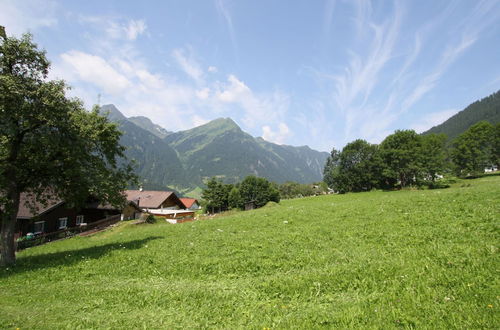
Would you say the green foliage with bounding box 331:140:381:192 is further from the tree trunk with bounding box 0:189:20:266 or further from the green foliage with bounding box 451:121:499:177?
the tree trunk with bounding box 0:189:20:266

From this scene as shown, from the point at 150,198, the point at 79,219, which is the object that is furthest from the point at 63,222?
the point at 150,198

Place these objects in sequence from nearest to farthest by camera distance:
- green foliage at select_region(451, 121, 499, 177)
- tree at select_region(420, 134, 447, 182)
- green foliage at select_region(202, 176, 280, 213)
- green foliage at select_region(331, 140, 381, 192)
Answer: tree at select_region(420, 134, 447, 182)
green foliage at select_region(451, 121, 499, 177)
green foliage at select_region(331, 140, 381, 192)
green foliage at select_region(202, 176, 280, 213)

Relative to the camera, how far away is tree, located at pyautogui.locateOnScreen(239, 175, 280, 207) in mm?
100812

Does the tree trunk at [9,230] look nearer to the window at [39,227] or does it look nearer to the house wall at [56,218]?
the house wall at [56,218]

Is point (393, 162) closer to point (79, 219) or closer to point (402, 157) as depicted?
point (402, 157)

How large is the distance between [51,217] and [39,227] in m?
2.09

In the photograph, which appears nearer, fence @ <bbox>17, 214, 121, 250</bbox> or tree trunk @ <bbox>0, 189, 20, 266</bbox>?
tree trunk @ <bbox>0, 189, 20, 266</bbox>

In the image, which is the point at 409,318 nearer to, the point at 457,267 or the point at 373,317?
the point at 373,317

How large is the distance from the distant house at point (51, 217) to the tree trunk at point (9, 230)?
16281 millimetres

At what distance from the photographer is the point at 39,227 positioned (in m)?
36.8

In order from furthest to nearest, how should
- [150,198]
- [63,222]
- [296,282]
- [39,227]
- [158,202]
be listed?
[150,198], [158,202], [63,222], [39,227], [296,282]

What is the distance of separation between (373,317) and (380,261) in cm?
328

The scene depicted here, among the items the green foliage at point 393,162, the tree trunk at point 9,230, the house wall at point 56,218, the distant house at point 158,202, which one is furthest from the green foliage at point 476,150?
the house wall at point 56,218

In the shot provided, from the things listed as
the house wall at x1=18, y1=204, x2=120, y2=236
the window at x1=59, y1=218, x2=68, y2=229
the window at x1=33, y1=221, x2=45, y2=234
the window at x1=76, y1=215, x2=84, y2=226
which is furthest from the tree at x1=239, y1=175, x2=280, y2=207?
the window at x1=33, y1=221, x2=45, y2=234
